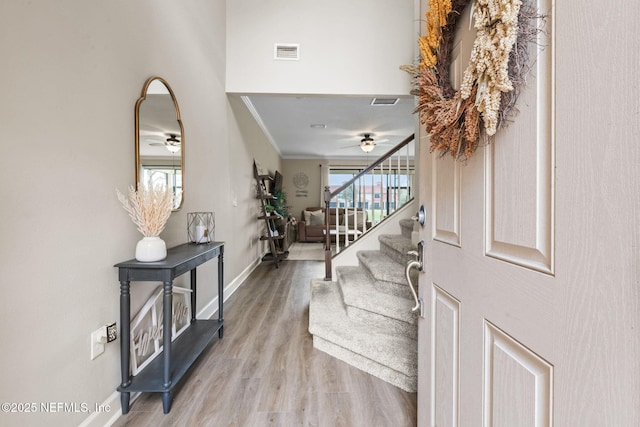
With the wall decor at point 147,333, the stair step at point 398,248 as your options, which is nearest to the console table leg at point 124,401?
the wall decor at point 147,333

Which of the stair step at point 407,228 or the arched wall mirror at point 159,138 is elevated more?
the arched wall mirror at point 159,138

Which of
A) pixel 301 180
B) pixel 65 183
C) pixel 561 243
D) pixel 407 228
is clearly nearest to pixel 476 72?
pixel 561 243

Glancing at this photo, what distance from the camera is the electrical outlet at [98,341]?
130cm

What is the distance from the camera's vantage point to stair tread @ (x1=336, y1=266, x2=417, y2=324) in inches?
80.0

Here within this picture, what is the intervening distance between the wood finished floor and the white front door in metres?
0.86

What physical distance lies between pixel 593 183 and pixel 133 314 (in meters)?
1.99

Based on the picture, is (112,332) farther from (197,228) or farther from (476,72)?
(476,72)

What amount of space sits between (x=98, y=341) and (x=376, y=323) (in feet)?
5.56

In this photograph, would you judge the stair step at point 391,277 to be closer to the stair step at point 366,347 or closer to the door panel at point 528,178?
the stair step at point 366,347

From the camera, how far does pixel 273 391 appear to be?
166cm

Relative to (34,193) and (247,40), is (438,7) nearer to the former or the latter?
(34,193)

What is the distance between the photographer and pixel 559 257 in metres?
0.49

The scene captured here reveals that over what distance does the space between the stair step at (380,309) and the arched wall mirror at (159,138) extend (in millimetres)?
1517

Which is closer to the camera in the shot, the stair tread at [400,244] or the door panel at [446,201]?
the door panel at [446,201]
